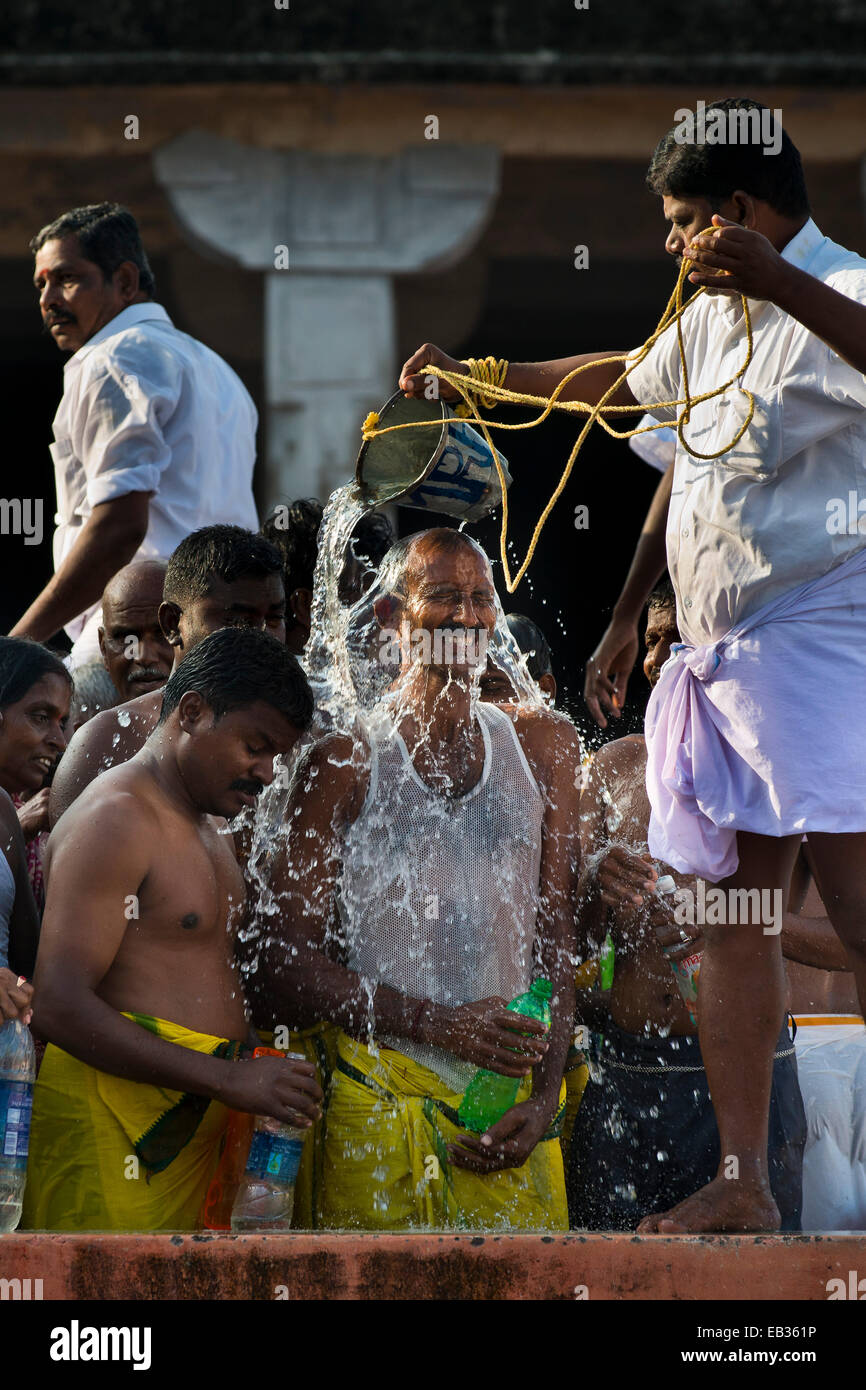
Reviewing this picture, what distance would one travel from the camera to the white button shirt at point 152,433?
435cm

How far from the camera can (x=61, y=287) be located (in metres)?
4.54

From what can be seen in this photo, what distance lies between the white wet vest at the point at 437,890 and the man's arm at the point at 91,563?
104 centimetres

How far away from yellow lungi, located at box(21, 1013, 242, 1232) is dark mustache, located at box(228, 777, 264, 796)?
18.1 inches

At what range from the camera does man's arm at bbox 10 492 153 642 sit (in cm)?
423

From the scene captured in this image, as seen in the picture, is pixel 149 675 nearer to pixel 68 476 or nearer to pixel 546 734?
pixel 68 476

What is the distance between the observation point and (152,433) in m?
4.35

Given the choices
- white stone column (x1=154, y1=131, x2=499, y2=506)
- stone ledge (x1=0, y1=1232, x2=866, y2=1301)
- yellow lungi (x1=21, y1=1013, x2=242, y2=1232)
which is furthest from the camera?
white stone column (x1=154, y1=131, x2=499, y2=506)

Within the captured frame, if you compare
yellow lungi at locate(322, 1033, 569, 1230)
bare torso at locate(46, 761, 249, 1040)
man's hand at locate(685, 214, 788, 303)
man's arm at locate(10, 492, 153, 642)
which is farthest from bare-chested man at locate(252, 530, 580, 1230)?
man's hand at locate(685, 214, 788, 303)

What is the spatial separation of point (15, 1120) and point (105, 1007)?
9.5 inches

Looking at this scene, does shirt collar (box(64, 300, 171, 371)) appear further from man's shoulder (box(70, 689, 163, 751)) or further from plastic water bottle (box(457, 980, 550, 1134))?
plastic water bottle (box(457, 980, 550, 1134))

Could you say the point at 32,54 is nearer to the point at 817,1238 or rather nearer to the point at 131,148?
the point at 131,148

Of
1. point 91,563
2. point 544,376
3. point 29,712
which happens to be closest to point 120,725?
point 29,712

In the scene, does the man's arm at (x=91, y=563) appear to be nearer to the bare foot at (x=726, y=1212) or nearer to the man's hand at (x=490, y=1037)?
the man's hand at (x=490, y=1037)

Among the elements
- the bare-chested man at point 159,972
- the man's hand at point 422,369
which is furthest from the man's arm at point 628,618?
the bare-chested man at point 159,972
